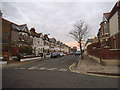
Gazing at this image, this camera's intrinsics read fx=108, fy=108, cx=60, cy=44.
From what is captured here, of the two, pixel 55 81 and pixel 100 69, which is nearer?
pixel 55 81

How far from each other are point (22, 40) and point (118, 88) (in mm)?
27969

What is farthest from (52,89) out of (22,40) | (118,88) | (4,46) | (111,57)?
(22,40)

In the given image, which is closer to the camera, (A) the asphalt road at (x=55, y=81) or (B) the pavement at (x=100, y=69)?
(A) the asphalt road at (x=55, y=81)

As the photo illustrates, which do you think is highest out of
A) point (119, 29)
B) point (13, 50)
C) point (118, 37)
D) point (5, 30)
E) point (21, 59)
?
point (5, 30)

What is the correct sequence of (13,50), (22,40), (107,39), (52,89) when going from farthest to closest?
(22,40) < (13,50) < (107,39) < (52,89)

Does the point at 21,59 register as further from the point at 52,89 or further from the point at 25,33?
the point at 52,89

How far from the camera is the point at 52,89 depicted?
5117 millimetres

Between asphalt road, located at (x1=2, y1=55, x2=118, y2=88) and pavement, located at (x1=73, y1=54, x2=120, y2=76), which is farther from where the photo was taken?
pavement, located at (x1=73, y1=54, x2=120, y2=76)

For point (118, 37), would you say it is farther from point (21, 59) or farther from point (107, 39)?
point (21, 59)

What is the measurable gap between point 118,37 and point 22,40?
2370cm

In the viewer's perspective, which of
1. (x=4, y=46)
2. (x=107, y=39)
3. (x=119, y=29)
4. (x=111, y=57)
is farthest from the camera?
(x=4, y=46)

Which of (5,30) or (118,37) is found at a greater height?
(5,30)

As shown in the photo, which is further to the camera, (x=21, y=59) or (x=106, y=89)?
(x=21, y=59)

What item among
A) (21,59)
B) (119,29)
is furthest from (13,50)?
(119,29)
